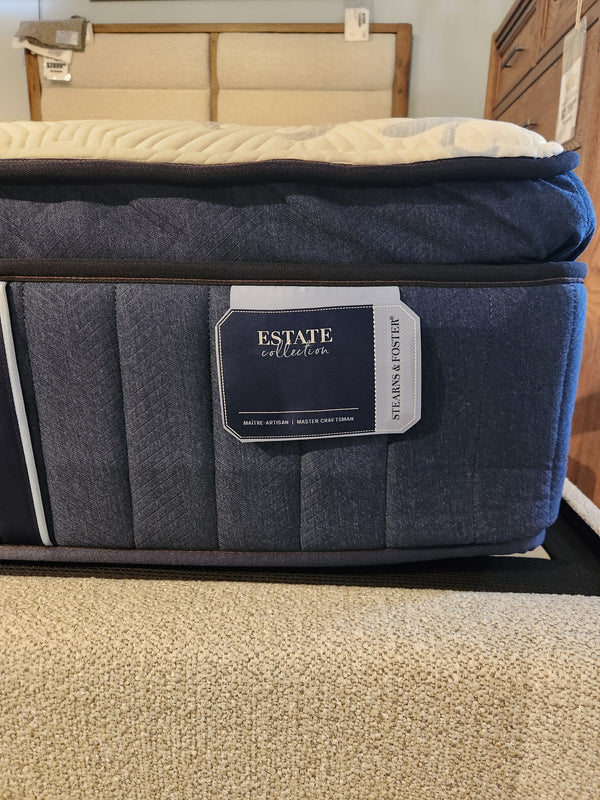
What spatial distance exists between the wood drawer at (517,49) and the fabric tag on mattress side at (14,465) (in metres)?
1.63

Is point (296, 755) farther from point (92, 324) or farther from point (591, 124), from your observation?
point (591, 124)

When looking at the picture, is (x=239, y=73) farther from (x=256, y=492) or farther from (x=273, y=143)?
(x=256, y=492)

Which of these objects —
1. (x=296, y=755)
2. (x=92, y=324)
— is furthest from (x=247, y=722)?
(x=92, y=324)

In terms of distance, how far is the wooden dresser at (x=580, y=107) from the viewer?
0.95 metres

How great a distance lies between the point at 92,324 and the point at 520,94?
1743mm

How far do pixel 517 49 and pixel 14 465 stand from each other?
191 centimetres

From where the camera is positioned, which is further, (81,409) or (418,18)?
(418,18)

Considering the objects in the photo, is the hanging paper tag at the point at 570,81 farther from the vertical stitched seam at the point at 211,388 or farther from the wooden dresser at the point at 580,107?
the vertical stitched seam at the point at 211,388

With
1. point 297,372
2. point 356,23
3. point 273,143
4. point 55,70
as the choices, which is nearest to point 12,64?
point 55,70

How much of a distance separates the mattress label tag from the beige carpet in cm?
19

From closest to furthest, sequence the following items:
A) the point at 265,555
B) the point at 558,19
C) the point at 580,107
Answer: the point at 265,555
the point at 580,107
the point at 558,19

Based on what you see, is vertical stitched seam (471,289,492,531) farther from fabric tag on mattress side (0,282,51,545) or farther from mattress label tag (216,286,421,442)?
fabric tag on mattress side (0,282,51,545)

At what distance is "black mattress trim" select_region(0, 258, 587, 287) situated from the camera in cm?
47

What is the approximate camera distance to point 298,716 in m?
0.41
